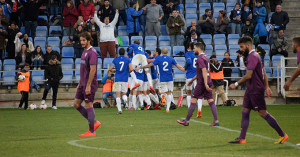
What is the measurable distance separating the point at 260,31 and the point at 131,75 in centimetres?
866

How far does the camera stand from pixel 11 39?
1000 inches

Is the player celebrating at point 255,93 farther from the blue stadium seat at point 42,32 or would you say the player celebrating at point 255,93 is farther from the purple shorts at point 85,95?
the blue stadium seat at point 42,32

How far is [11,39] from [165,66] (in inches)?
401

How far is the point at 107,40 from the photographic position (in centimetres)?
2434

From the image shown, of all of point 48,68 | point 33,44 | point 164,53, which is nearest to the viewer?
point 164,53

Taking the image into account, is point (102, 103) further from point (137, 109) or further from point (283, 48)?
point (283, 48)

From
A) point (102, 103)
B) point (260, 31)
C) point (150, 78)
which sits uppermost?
point (260, 31)

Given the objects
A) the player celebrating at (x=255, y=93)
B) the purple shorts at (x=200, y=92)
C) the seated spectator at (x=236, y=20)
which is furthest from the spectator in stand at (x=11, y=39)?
the player celebrating at (x=255, y=93)

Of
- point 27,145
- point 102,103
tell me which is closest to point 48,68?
point 102,103

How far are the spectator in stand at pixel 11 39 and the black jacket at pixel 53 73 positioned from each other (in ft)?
12.1

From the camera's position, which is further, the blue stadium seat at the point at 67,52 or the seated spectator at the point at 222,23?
the seated spectator at the point at 222,23

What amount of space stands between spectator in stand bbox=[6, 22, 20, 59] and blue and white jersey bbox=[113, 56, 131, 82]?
8.93m

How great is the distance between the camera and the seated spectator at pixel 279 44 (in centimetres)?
2516

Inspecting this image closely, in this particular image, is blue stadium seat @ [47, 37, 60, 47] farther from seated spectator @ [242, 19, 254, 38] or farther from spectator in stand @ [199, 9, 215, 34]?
seated spectator @ [242, 19, 254, 38]
